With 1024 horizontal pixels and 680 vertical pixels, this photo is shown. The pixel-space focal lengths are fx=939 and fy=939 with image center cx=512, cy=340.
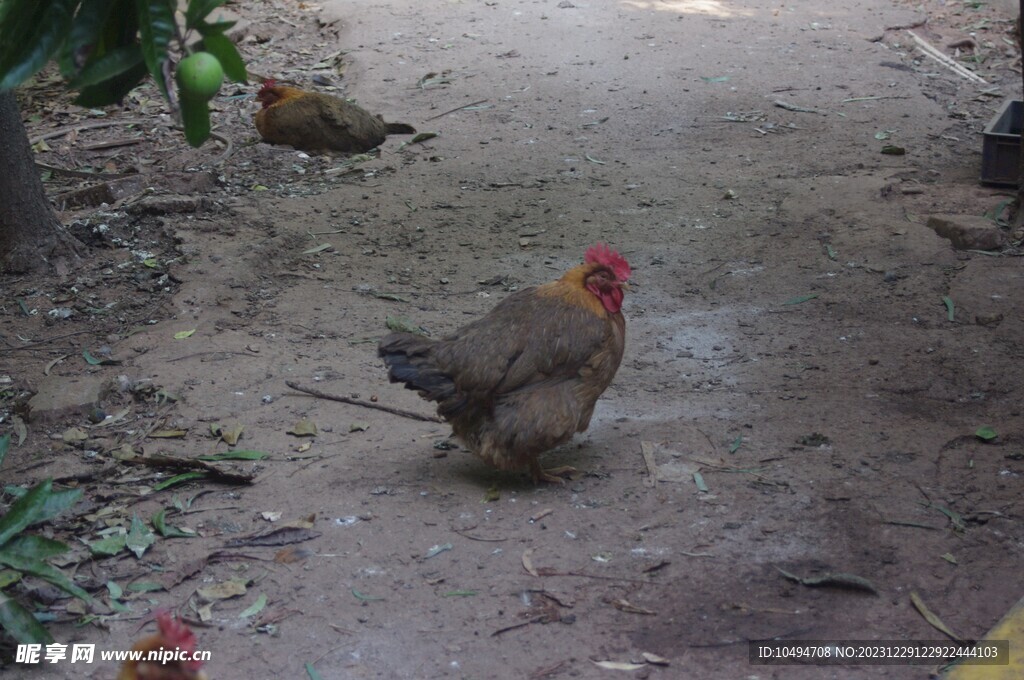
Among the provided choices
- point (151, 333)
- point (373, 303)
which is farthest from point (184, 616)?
point (373, 303)

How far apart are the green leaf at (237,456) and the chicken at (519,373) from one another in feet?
2.65

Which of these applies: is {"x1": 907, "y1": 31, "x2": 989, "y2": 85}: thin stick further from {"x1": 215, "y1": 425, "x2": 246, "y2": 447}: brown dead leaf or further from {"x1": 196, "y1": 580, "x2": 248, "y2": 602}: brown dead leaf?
{"x1": 196, "y1": 580, "x2": 248, "y2": 602}: brown dead leaf

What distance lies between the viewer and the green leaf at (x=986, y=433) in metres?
4.43

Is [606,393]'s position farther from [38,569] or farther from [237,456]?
[38,569]

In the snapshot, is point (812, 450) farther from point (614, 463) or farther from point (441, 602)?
point (441, 602)

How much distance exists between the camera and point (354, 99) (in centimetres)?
995

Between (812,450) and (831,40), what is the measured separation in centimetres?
810

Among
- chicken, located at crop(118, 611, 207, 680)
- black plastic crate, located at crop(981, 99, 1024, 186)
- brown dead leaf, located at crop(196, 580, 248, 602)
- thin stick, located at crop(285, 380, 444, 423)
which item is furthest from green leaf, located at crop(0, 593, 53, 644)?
black plastic crate, located at crop(981, 99, 1024, 186)

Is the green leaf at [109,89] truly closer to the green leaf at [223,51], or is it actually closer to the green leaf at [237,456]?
the green leaf at [223,51]

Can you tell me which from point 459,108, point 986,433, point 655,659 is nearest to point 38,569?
point 655,659

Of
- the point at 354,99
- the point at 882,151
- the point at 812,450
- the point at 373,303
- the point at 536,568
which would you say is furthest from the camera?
the point at 354,99

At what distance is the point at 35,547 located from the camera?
3.31m

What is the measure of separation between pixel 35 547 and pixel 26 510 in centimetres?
14

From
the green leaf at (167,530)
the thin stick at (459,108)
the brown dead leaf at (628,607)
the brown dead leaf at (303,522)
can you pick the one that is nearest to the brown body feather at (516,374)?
the brown dead leaf at (303,522)
